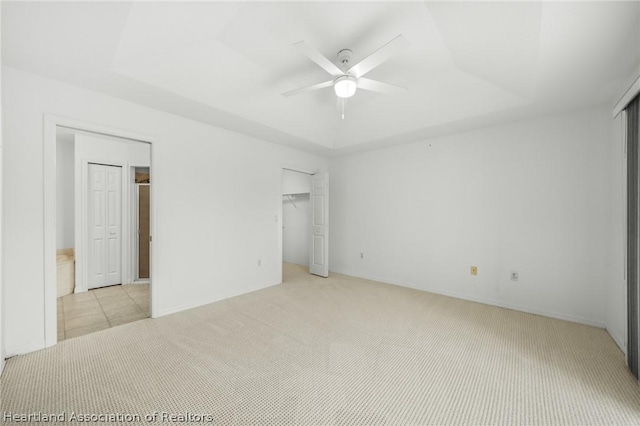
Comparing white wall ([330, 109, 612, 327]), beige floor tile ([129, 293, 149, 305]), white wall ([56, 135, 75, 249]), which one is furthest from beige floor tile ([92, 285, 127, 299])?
white wall ([330, 109, 612, 327])

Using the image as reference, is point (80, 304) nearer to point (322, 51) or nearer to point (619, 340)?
point (322, 51)

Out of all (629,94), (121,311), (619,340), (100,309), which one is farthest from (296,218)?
(629,94)

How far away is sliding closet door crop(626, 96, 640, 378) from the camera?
6.51 ft

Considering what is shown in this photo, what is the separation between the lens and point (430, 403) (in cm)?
171

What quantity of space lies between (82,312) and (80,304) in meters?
0.41

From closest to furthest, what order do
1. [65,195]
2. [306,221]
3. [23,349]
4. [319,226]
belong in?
1. [23,349]
2. [65,195]
3. [319,226]
4. [306,221]

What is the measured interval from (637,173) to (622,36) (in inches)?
39.6

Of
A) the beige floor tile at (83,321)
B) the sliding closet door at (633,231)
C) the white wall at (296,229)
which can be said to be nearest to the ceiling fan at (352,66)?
the sliding closet door at (633,231)

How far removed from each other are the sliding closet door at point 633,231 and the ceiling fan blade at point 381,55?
73.8 inches

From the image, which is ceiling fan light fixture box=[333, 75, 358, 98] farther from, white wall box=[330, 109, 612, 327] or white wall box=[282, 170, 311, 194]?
white wall box=[282, 170, 311, 194]

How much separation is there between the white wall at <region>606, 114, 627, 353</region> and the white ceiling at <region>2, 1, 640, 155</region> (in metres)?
0.50

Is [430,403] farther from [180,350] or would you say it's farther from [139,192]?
[139,192]

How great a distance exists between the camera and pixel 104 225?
440 centimetres

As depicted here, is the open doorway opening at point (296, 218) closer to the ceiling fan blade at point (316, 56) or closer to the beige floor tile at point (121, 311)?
the beige floor tile at point (121, 311)
